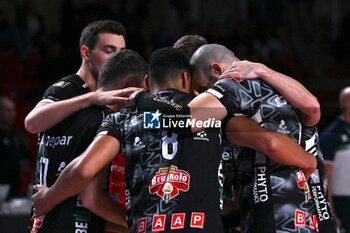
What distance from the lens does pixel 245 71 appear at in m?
2.79

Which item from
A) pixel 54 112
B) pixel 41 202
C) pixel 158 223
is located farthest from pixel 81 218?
pixel 158 223

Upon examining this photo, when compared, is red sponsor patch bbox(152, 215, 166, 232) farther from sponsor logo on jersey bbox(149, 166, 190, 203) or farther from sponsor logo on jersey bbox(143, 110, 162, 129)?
sponsor logo on jersey bbox(143, 110, 162, 129)

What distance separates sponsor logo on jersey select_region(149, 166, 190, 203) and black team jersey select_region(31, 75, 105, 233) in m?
0.67

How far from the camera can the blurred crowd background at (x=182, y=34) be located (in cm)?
863

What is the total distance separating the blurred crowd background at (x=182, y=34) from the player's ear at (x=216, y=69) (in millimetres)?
4161

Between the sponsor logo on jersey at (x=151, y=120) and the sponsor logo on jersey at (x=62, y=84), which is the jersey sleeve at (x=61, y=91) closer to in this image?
the sponsor logo on jersey at (x=62, y=84)

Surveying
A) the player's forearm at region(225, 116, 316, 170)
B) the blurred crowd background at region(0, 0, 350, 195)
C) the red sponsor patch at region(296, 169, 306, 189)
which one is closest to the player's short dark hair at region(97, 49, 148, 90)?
the player's forearm at region(225, 116, 316, 170)

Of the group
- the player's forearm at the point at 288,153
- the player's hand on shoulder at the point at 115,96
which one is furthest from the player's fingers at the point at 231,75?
the player's hand on shoulder at the point at 115,96

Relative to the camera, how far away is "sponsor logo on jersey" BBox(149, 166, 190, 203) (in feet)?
8.59

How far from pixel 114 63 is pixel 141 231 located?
92 cm

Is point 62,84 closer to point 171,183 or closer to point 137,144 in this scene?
point 137,144

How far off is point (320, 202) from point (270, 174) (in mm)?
433

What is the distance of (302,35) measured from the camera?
1275cm

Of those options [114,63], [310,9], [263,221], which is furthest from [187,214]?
[310,9]
